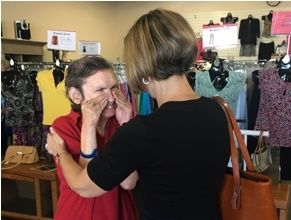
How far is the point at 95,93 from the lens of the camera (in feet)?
3.72

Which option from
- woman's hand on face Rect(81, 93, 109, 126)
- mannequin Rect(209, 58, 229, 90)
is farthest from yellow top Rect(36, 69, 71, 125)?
woman's hand on face Rect(81, 93, 109, 126)

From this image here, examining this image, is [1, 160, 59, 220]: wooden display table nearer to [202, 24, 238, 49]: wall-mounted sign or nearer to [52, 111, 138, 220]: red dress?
[52, 111, 138, 220]: red dress

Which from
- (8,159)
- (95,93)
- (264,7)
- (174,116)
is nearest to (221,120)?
(174,116)

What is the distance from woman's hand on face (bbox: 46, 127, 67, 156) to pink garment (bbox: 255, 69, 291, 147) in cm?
160

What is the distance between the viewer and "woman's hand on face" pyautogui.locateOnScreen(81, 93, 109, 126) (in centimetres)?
100

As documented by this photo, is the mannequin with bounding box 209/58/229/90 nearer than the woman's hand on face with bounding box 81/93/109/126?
No

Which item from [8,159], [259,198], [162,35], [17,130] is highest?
[162,35]

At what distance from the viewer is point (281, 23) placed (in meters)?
2.05

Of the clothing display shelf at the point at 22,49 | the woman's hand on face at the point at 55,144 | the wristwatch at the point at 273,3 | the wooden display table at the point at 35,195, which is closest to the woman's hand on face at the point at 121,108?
the woman's hand on face at the point at 55,144

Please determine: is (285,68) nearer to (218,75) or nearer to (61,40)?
(218,75)

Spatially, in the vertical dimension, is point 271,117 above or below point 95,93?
below

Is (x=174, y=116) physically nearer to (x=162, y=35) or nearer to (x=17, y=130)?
(x=162, y=35)

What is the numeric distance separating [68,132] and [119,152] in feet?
1.32

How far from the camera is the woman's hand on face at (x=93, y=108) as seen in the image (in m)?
1.00
